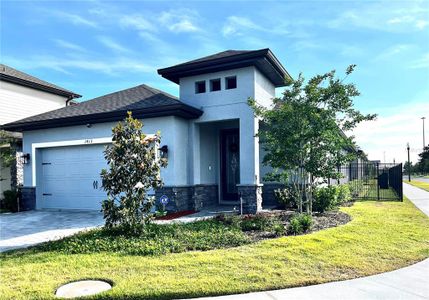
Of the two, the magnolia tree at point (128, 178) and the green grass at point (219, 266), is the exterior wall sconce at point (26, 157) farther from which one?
the green grass at point (219, 266)

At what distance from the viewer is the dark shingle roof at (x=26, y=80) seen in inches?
576

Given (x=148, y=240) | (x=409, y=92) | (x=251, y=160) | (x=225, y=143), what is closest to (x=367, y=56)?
(x=409, y=92)

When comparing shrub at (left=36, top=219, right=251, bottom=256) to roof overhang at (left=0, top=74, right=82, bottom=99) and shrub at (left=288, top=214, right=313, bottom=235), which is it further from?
roof overhang at (left=0, top=74, right=82, bottom=99)

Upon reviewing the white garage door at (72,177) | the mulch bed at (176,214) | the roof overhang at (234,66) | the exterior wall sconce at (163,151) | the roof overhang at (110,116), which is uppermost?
the roof overhang at (234,66)

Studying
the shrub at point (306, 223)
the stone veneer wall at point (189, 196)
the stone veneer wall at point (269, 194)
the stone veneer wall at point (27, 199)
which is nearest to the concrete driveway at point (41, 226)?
A: the stone veneer wall at point (27, 199)

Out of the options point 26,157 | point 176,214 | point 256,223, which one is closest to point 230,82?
point 176,214

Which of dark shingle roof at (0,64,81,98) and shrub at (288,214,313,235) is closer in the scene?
shrub at (288,214,313,235)

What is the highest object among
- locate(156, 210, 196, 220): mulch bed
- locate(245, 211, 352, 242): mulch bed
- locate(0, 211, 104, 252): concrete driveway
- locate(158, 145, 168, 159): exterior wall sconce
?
locate(158, 145, 168, 159): exterior wall sconce

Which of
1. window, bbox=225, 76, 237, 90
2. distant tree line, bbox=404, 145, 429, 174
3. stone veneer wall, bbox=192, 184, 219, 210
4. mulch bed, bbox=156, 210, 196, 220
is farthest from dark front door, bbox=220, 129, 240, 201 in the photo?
distant tree line, bbox=404, 145, 429, 174

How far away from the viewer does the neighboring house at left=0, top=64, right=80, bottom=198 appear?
13984 mm

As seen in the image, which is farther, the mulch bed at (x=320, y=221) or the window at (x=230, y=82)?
the window at (x=230, y=82)

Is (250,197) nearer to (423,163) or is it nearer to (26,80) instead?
(26,80)

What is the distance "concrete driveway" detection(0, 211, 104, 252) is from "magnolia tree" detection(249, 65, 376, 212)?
5982 millimetres

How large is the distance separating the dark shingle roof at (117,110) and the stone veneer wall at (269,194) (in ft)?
13.5
